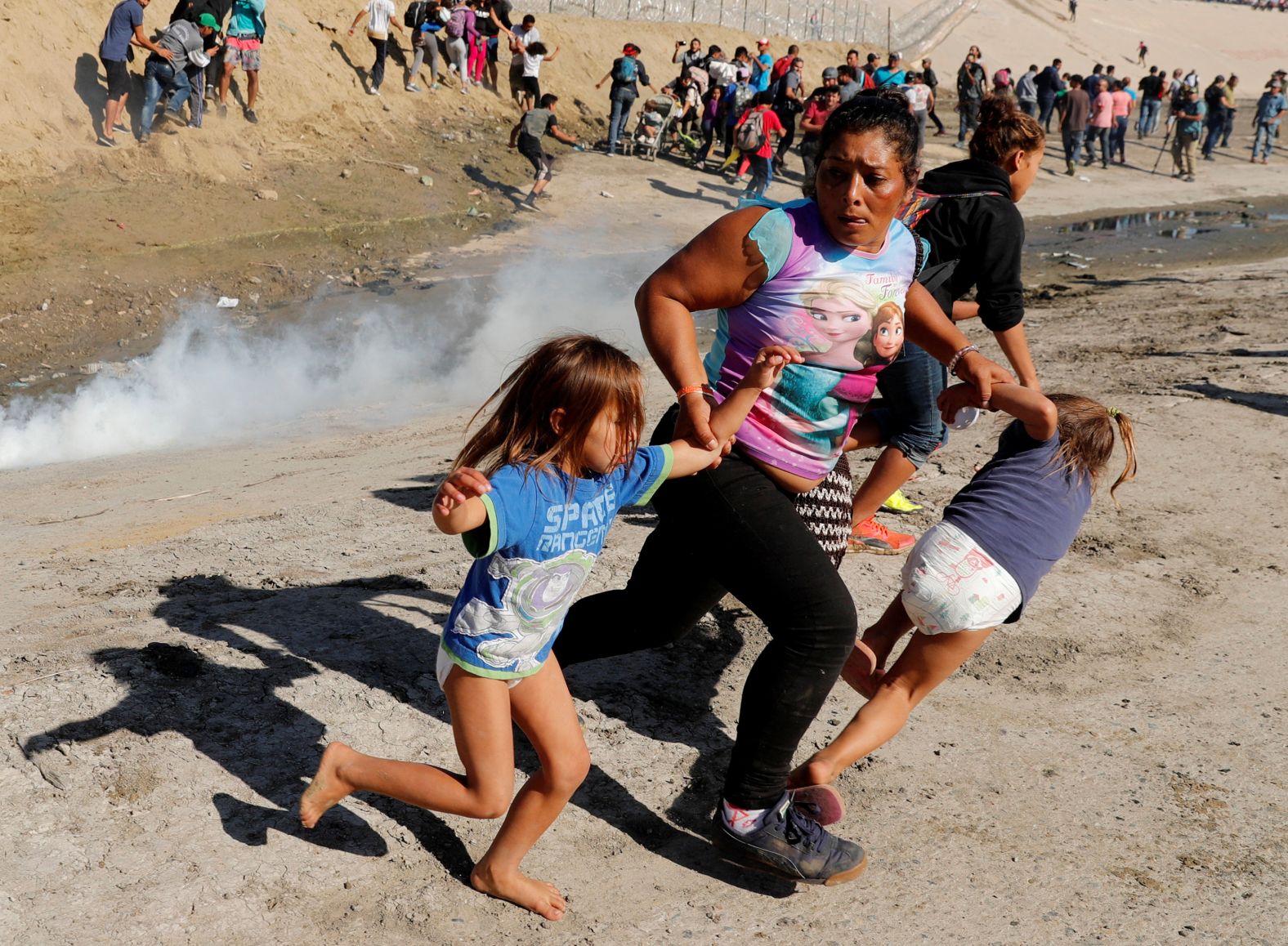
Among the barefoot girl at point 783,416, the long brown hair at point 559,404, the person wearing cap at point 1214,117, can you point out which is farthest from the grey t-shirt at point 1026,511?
the person wearing cap at point 1214,117

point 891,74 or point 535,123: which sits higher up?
point 891,74

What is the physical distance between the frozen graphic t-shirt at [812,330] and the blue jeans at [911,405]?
1.34 m

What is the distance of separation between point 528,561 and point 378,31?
58.6 ft

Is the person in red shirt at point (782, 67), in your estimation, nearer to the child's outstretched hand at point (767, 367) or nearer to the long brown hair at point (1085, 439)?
the long brown hair at point (1085, 439)

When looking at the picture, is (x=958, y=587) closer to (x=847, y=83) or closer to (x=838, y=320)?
(x=838, y=320)

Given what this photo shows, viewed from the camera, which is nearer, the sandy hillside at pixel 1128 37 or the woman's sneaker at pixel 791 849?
the woman's sneaker at pixel 791 849

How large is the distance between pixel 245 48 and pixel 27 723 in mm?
15010

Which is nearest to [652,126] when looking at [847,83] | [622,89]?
[622,89]

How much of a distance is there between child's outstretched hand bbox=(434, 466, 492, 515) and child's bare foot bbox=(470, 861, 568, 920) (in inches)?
41.0

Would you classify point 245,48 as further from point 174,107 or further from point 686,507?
point 686,507

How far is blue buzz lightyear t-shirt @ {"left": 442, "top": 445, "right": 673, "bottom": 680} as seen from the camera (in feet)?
8.87

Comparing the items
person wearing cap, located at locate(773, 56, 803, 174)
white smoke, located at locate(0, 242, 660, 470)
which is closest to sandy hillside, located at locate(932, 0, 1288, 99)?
person wearing cap, located at locate(773, 56, 803, 174)

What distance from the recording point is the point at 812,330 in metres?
3.03

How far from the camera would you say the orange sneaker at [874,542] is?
205 inches
